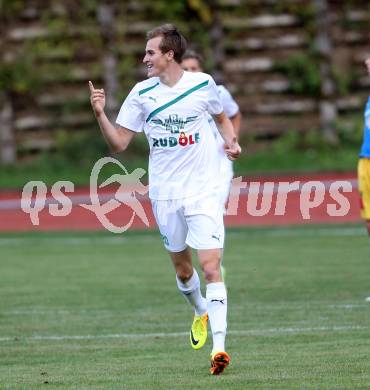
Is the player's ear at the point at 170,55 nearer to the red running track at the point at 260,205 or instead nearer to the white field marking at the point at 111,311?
the white field marking at the point at 111,311

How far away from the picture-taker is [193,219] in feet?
26.9

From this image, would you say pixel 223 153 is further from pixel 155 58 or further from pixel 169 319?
pixel 155 58

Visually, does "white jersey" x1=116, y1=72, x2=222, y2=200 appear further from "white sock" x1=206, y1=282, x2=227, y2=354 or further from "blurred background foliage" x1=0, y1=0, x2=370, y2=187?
"blurred background foliage" x1=0, y1=0, x2=370, y2=187

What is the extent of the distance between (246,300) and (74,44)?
2220 centimetres

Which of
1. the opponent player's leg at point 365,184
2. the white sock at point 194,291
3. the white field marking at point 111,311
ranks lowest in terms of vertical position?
the white field marking at point 111,311

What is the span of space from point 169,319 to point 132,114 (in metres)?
2.66

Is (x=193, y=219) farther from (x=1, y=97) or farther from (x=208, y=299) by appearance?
(x=1, y=97)

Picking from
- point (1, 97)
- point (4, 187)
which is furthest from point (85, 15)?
point (4, 187)

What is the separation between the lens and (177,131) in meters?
8.23

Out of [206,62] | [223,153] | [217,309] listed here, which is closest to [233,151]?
[217,309]

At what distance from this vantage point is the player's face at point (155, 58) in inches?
327

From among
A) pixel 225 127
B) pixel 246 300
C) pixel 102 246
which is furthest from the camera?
pixel 102 246

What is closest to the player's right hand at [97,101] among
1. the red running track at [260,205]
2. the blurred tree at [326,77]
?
the red running track at [260,205]

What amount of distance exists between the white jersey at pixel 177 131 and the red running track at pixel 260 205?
14.2m
